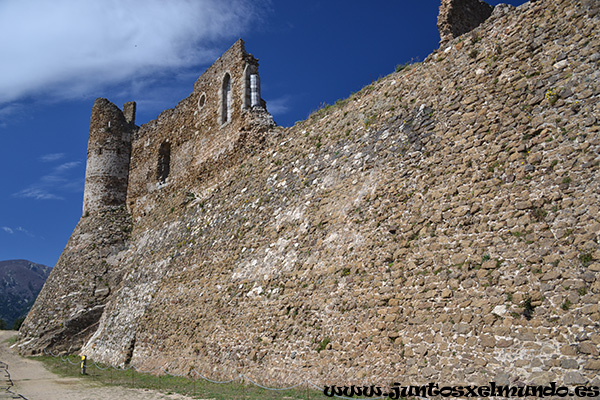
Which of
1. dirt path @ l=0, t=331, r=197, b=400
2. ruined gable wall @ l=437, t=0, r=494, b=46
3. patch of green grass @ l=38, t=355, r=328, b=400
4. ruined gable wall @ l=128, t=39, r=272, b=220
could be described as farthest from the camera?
ruined gable wall @ l=128, t=39, r=272, b=220

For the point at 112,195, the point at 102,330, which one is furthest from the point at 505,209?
the point at 112,195

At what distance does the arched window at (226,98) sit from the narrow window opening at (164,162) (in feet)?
14.1

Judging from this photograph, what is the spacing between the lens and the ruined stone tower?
2059 cm

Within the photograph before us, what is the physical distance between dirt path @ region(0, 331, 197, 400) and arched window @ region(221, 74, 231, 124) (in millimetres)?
8775

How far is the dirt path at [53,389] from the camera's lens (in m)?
8.80

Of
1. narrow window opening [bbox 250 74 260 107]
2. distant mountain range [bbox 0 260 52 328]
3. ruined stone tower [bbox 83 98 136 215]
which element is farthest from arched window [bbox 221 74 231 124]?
distant mountain range [bbox 0 260 52 328]

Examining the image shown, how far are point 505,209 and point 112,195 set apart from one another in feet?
59.3

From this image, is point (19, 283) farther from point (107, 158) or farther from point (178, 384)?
point (178, 384)

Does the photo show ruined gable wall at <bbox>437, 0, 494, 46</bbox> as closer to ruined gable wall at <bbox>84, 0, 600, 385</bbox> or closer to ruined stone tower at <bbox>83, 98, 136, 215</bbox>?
ruined gable wall at <bbox>84, 0, 600, 385</bbox>

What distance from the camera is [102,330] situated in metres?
15.8

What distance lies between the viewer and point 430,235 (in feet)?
24.0

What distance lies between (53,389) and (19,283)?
510ft

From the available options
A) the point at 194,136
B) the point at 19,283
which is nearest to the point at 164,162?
the point at 194,136

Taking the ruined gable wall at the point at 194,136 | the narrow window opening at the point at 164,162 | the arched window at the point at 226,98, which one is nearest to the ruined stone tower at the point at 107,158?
the ruined gable wall at the point at 194,136
